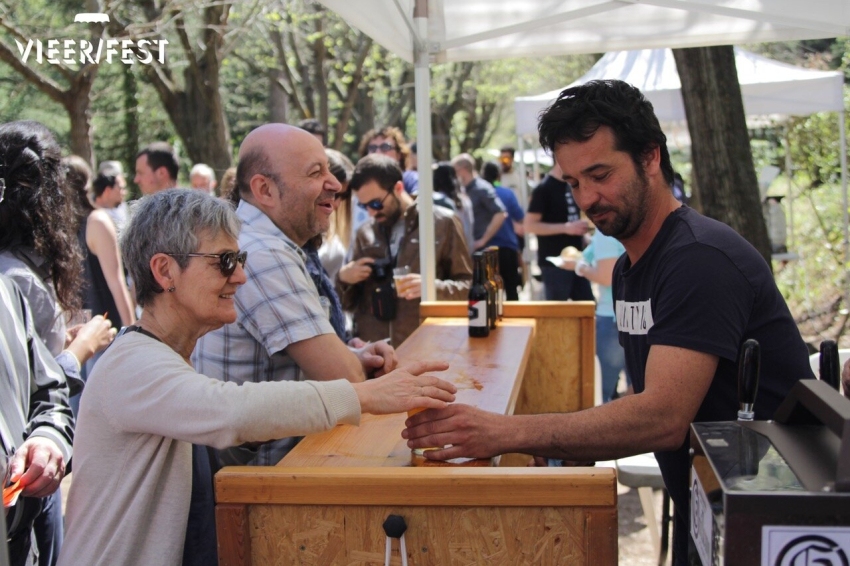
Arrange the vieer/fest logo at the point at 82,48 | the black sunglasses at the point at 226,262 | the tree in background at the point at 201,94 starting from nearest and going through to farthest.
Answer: the black sunglasses at the point at 226,262, the vieer/fest logo at the point at 82,48, the tree in background at the point at 201,94

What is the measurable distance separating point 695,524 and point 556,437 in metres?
0.49

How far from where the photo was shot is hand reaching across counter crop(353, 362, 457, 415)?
6.70 feet

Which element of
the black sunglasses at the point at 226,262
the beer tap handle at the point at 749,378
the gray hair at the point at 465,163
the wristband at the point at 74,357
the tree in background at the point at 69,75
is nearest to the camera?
the beer tap handle at the point at 749,378

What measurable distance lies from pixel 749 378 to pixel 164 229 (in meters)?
1.38

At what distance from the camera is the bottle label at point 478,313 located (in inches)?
148

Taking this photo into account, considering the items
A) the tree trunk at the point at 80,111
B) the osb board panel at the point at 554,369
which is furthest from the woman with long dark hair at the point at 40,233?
the tree trunk at the point at 80,111

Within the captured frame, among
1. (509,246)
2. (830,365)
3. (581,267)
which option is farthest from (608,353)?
(830,365)

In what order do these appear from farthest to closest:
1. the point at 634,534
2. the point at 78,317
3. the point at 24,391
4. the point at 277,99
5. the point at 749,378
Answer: the point at 277,99, the point at 634,534, the point at 78,317, the point at 24,391, the point at 749,378

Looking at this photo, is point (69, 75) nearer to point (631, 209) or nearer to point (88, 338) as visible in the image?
point (88, 338)

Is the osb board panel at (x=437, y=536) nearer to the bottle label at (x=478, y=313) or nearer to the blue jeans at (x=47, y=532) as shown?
the blue jeans at (x=47, y=532)

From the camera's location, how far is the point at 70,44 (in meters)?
11.1

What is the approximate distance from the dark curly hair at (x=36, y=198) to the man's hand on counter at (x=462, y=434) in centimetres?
169

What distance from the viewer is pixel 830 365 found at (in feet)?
6.42

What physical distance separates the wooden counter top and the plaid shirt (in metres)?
0.34
